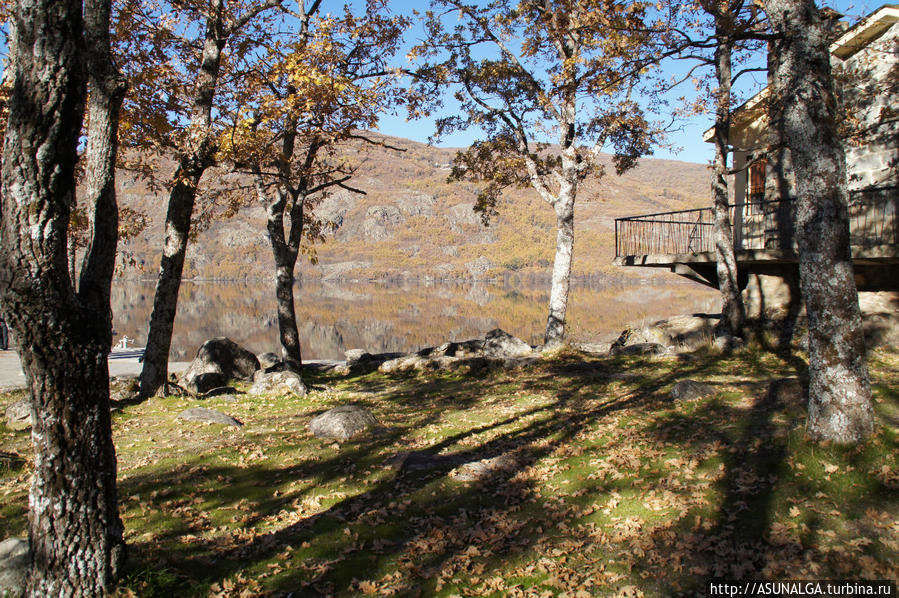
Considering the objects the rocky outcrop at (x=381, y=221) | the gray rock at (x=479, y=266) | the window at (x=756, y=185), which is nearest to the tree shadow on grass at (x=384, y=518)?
the window at (x=756, y=185)

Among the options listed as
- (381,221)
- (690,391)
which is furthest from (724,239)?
(381,221)

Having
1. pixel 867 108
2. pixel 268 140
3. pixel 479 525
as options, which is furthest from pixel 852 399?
pixel 867 108

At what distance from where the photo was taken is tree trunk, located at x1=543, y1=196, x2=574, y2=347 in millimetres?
17609

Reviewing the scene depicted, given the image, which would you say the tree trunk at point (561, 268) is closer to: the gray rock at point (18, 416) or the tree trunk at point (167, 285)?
the tree trunk at point (167, 285)

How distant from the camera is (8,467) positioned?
7441 millimetres

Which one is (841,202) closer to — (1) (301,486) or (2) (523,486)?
(2) (523,486)

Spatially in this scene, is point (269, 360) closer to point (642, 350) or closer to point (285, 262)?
point (285, 262)

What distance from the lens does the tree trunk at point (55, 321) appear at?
381 cm

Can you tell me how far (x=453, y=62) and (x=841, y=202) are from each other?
14.5 m

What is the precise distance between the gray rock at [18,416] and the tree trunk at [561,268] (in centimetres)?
1252

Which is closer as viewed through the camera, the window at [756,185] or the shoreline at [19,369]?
the shoreline at [19,369]

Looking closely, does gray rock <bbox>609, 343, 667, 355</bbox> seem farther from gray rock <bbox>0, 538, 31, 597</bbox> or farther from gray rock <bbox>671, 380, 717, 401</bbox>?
gray rock <bbox>0, 538, 31, 597</bbox>

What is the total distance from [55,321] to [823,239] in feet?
22.8

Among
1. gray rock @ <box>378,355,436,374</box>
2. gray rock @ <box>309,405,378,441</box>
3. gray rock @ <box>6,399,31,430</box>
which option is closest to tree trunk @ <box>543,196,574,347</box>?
gray rock @ <box>378,355,436,374</box>
